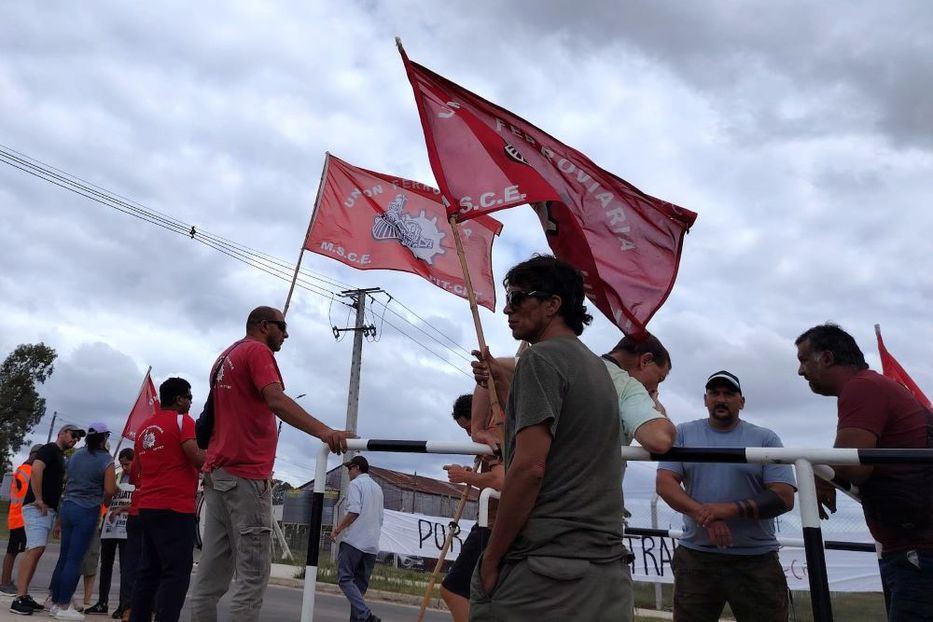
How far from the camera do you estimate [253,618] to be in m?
4.05

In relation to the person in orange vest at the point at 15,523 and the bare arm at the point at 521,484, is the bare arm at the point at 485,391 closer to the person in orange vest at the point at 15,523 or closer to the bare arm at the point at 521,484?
the bare arm at the point at 521,484

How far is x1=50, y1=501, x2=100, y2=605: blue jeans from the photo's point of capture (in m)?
7.03

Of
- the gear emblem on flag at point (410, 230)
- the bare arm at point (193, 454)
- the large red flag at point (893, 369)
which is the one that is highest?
the gear emblem on flag at point (410, 230)

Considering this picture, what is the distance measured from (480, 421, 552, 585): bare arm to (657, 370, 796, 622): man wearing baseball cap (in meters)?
1.76

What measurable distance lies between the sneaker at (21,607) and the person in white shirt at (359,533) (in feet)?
8.96

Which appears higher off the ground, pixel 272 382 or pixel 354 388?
pixel 354 388

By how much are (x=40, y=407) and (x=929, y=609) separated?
212ft

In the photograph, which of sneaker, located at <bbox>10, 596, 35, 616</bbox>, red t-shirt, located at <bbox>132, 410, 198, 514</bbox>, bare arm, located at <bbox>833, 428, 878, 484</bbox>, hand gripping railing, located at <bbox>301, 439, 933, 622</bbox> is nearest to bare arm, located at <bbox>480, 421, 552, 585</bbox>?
hand gripping railing, located at <bbox>301, 439, 933, 622</bbox>

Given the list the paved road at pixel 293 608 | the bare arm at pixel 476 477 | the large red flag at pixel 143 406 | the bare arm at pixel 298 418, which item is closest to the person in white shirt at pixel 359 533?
the paved road at pixel 293 608

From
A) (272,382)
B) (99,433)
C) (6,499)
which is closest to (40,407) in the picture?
(6,499)

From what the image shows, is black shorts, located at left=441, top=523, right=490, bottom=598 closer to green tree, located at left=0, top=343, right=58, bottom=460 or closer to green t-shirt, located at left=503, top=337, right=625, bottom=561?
green t-shirt, located at left=503, top=337, right=625, bottom=561

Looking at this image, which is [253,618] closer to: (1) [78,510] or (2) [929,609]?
(2) [929,609]

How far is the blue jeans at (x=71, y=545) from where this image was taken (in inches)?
→ 277

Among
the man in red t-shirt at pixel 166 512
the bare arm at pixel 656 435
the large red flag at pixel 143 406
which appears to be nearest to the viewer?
the bare arm at pixel 656 435
